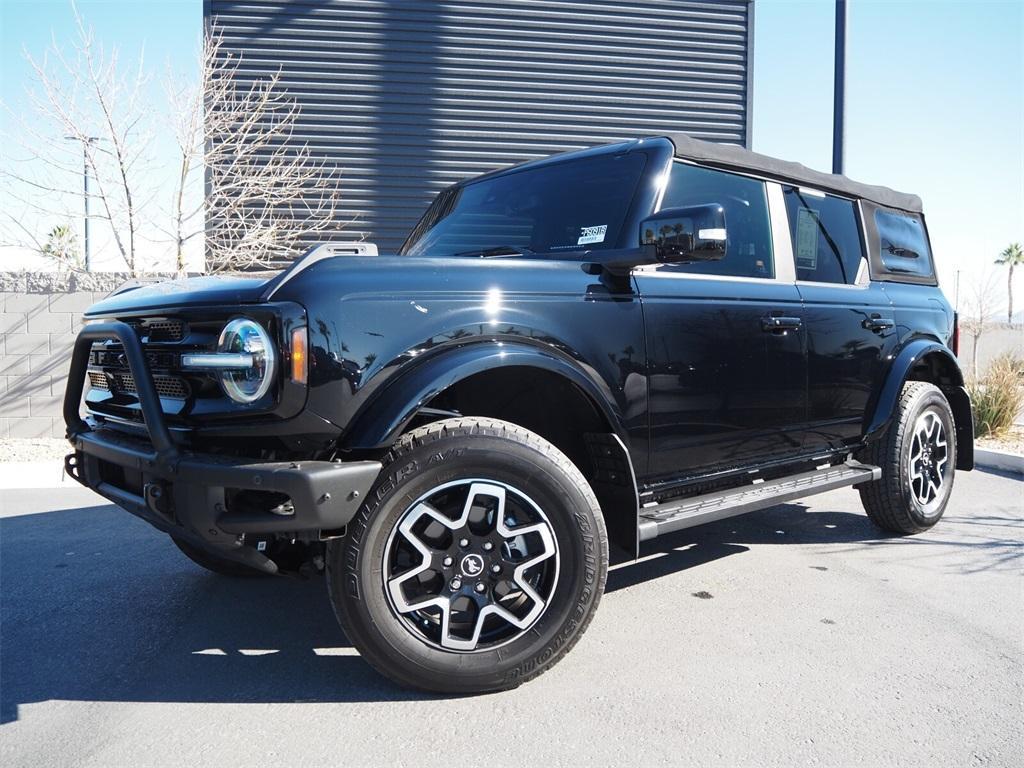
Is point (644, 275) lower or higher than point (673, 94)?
lower

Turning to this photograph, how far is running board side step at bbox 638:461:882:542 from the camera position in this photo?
3057mm

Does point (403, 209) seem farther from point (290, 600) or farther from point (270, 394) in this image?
point (270, 394)

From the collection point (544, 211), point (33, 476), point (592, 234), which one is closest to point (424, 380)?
point (592, 234)

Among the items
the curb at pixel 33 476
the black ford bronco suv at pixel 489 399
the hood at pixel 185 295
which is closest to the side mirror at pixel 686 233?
the black ford bronco suv at pixel 489 399

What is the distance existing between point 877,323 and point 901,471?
0.84 metres

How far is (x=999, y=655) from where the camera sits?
2977mm

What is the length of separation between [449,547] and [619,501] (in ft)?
2.42

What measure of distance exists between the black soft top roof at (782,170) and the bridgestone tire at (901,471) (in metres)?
1.18

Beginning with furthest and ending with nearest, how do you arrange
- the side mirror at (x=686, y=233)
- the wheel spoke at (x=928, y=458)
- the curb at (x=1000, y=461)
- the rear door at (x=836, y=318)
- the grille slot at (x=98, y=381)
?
the curb at (x=1000, y=461)
the wheel spoke at (x=928, y=458)
the rear door at (x=836, y=318)
the grille slot at (x=98, y=381)
the side mirror at (x=686, y=233)

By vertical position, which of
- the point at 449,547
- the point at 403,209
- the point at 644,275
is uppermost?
the point at 403,209

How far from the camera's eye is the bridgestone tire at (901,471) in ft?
14.4

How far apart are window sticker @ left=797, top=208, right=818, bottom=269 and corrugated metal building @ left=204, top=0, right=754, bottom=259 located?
7.35m

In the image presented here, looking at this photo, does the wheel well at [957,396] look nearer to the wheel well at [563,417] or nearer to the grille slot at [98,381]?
the wheel well at [563,417]

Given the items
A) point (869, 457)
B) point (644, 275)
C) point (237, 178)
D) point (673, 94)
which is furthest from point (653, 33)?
point (644, 275)
